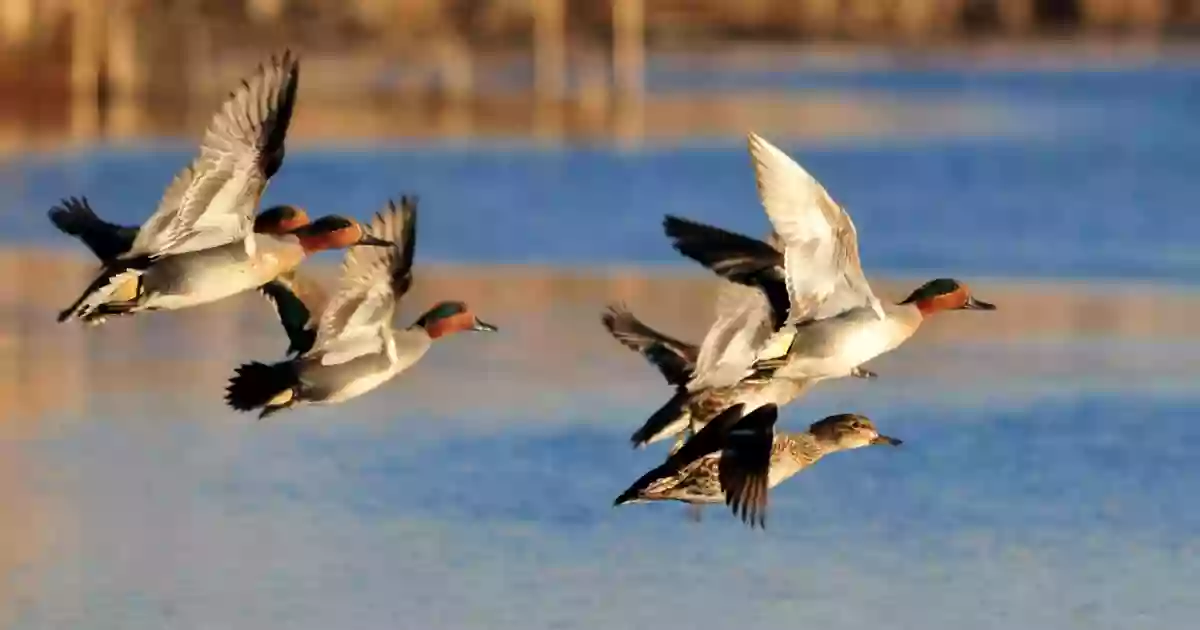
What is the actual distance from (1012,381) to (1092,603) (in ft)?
14.5

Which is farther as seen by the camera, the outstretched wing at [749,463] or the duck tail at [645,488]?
the duck tail at [645,488]

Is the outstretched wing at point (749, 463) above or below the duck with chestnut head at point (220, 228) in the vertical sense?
below

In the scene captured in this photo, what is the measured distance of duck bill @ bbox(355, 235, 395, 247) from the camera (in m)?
8.86

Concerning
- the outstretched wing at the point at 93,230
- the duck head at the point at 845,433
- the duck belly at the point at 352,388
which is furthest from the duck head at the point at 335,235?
the duck head at the point at 845,433

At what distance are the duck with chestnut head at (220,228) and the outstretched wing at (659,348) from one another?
1311mm

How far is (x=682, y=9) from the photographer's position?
81688 mm

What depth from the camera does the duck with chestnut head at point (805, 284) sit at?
844 centimetres

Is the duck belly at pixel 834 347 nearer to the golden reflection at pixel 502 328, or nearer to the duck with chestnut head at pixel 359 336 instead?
the duck with chestnut head at pixel 359 336

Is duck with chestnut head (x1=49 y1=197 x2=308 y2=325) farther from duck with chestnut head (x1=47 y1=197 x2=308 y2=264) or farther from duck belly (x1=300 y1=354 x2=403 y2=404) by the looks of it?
duck belly (x1=300 y1=354 x2=403 y2=404)

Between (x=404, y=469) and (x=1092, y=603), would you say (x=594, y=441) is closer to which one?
(x=404, y=469)

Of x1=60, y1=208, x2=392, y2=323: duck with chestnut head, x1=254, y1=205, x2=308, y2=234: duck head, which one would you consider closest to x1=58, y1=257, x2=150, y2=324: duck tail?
x1=60, y1=208, x2=392, y2=323: duck with chestnut head

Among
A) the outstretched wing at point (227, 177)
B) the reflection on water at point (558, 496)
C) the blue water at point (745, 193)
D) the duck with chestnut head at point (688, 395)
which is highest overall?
the outstretched wing at point (227, 177)

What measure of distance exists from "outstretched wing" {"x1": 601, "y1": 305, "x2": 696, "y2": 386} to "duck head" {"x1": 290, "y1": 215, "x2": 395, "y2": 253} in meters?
1.12

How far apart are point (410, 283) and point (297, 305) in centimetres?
72
